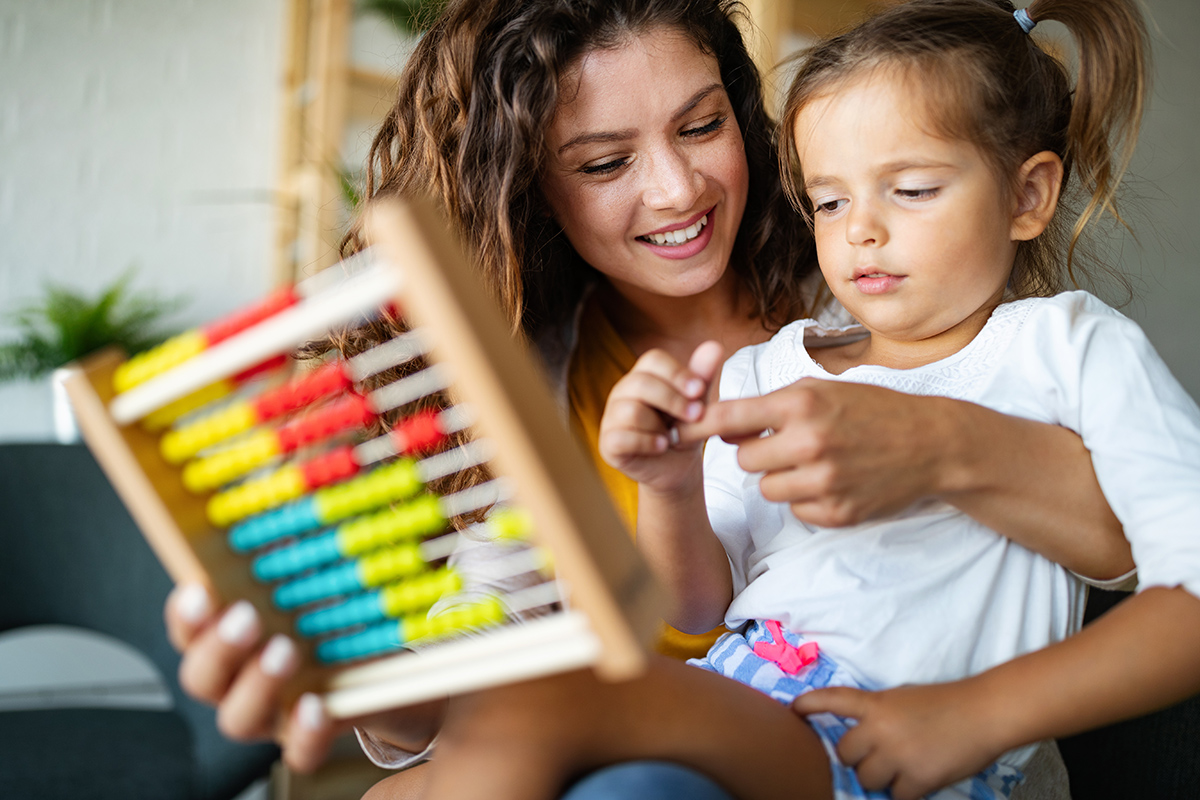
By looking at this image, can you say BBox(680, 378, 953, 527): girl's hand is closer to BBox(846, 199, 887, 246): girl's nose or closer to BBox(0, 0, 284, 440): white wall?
BBox(846, 199, 887, 246): girl's nose

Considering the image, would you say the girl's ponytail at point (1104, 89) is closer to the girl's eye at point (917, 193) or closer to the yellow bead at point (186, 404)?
the girl's eye at point (917, 193)

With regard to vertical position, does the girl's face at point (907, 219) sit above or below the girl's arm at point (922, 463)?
above

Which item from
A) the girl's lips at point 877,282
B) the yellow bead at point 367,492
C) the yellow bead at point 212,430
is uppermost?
→ the yellow bead at point 212,430

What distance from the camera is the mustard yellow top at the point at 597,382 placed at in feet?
4.85

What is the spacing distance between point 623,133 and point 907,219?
0.48 m

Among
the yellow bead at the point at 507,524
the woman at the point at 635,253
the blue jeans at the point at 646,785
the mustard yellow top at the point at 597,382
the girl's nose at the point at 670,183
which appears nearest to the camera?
the blue jeans at the point at 646,785

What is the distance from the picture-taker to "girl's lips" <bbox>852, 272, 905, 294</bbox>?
110 centimetres

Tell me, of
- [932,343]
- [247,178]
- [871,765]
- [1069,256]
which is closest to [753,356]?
[932,343]

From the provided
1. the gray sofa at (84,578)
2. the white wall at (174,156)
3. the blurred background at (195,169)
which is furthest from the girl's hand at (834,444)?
the white wall at (174,156)

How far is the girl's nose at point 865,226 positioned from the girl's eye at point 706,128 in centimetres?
39

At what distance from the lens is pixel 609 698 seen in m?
0.78

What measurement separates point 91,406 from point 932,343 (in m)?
0.98

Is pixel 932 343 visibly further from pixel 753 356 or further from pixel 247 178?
pixel 247 178

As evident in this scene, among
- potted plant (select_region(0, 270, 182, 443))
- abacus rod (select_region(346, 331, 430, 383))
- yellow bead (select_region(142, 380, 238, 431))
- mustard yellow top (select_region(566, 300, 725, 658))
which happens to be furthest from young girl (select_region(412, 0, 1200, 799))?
potted plant (select_region(0, 270, 182, 443))
